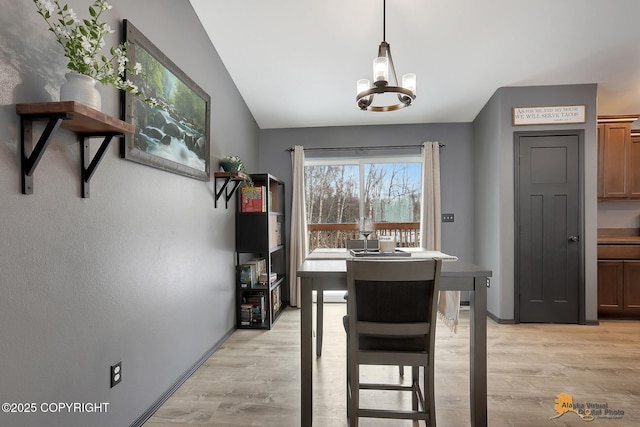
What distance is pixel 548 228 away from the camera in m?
3.52

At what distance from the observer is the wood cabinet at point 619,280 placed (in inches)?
141

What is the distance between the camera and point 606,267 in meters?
3.61

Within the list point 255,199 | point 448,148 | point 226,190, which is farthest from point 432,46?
point 226,190

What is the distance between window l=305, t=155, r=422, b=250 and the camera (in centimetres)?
442

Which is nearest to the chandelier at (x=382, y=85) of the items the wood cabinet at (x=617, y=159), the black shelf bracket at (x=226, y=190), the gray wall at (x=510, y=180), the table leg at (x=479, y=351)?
the table leg at (x=479, y=351)

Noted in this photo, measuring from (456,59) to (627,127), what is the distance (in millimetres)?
2452

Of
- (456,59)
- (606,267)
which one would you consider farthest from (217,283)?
(606,267)

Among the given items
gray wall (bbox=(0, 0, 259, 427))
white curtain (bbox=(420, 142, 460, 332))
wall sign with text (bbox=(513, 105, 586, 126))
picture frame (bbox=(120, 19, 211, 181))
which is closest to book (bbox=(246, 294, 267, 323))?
gray wall (bbox=(0, 0, 259, 427))

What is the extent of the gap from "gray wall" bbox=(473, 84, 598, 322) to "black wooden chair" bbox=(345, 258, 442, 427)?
248 cm

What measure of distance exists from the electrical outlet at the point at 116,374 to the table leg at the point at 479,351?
184 cm

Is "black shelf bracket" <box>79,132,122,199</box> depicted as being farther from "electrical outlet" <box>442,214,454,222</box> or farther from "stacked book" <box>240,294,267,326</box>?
"electrical outlet" <box>442,214,454,222</box>

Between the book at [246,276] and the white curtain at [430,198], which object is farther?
the white curtain at [430,198]

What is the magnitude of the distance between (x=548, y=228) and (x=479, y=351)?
8.32ft

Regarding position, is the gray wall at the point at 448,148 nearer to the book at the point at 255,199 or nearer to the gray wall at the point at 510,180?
the gray wall at the point at 510,180
